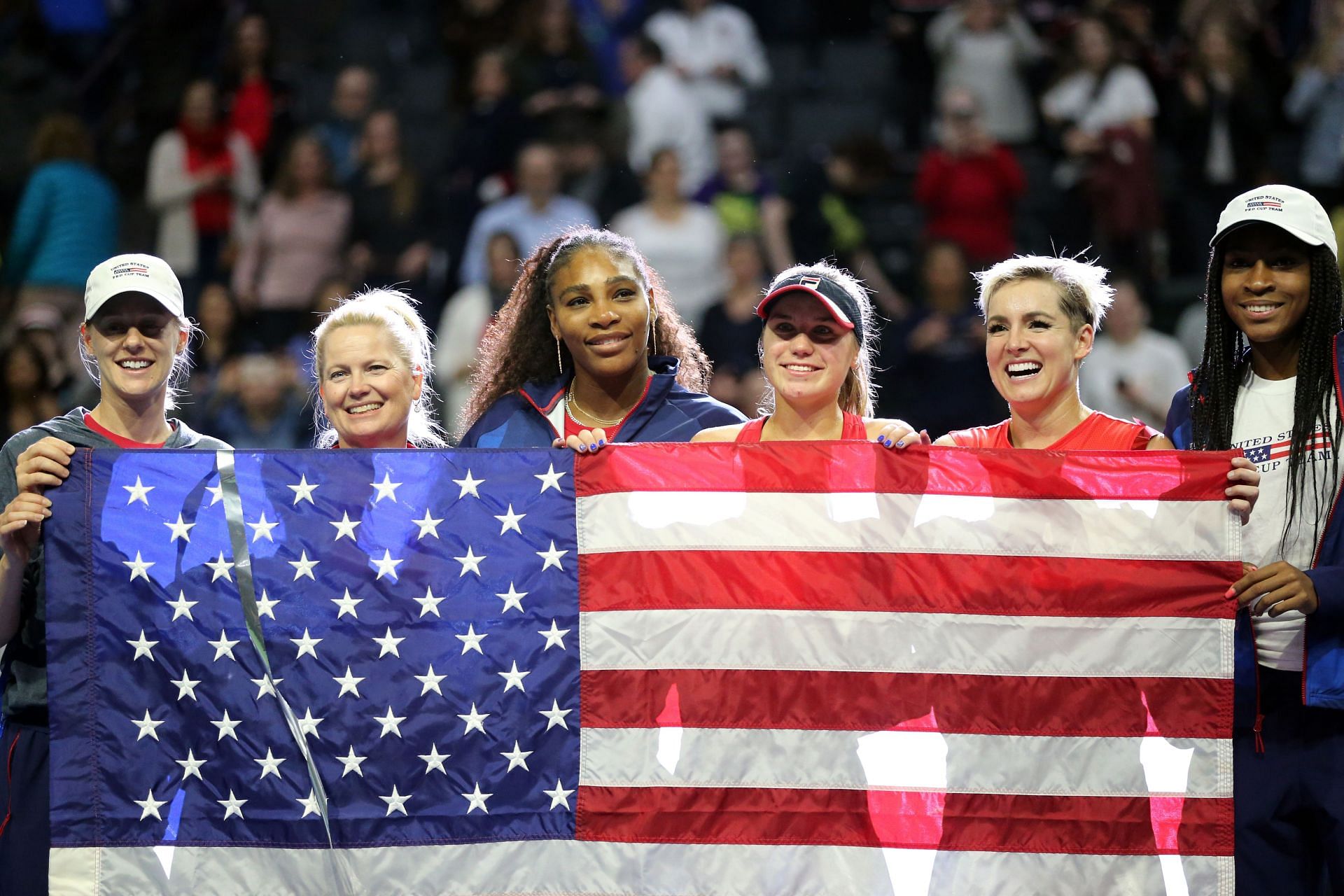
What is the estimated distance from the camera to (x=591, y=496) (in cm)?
456

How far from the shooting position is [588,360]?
5.00 m

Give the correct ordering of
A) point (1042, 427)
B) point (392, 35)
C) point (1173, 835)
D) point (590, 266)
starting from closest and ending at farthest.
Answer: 1. point (1173, 835)
2. point (1042, 427)
3. point (590, 266)
4. point (392, 35)

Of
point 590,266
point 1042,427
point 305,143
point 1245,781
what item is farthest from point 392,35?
point 1245,781

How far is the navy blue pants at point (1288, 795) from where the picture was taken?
425 centimetres

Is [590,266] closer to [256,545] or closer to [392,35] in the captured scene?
[256,545]

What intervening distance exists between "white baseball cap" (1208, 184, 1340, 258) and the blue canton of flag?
2.05m

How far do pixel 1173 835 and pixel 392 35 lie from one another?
10012 millimetres

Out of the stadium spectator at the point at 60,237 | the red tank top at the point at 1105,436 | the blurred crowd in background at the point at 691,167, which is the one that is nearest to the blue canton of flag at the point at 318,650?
the red tank top at the point at 1105,436

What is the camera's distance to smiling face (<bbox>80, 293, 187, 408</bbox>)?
4578 mm

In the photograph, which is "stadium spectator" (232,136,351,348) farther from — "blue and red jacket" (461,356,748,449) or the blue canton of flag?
the blue canton of flag

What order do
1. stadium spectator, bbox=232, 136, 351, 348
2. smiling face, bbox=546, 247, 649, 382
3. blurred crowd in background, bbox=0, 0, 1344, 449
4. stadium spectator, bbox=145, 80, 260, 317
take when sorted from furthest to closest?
stadium spectator, bbox=145, 80, 260, 317
stadium spectator, bbox=232, 136, 351, 348
blurred crowd in background, bbox=0, 0, 1344, 449
smiling face, bbox=546, 247, 649, 382

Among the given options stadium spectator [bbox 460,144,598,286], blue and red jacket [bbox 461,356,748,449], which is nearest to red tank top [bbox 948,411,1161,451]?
blue and red jacket [bbox 461,356,748,449]

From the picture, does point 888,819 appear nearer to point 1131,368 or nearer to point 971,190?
point 1131,368

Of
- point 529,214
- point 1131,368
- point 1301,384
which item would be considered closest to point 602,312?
point 1301,384
